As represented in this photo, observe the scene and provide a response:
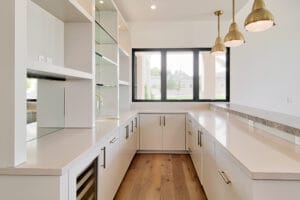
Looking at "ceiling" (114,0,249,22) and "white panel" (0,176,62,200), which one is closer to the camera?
"white panel" (0,176,62,200)

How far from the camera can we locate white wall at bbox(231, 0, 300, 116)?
506 cm

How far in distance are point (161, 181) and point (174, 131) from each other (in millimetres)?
1509

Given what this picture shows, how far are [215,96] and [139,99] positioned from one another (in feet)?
5.45

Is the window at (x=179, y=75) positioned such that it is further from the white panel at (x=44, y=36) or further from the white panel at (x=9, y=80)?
the white panel at (x=9, y=80)

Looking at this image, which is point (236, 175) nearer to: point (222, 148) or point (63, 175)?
point (222, 148)

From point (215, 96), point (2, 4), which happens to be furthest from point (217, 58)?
point (2, 4)

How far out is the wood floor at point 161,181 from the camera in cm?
287

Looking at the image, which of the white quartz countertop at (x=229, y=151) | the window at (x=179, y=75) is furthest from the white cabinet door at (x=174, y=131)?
the white quartz countertop at (x=229, y=151)

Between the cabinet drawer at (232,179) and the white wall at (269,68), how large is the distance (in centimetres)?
358

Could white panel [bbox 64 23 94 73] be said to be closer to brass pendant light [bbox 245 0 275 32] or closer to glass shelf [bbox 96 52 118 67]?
glass shelf [bbox 96 52 118 67]

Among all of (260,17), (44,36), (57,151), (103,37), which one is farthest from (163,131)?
(57,151)

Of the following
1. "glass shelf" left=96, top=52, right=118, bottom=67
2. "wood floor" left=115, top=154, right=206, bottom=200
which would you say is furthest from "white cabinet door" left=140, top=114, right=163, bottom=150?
"glass shelf" left=96, top=52, right=118, bottom=67

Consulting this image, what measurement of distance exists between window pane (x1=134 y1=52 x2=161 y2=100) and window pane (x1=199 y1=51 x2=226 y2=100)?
94 centimetres

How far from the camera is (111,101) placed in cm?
364
